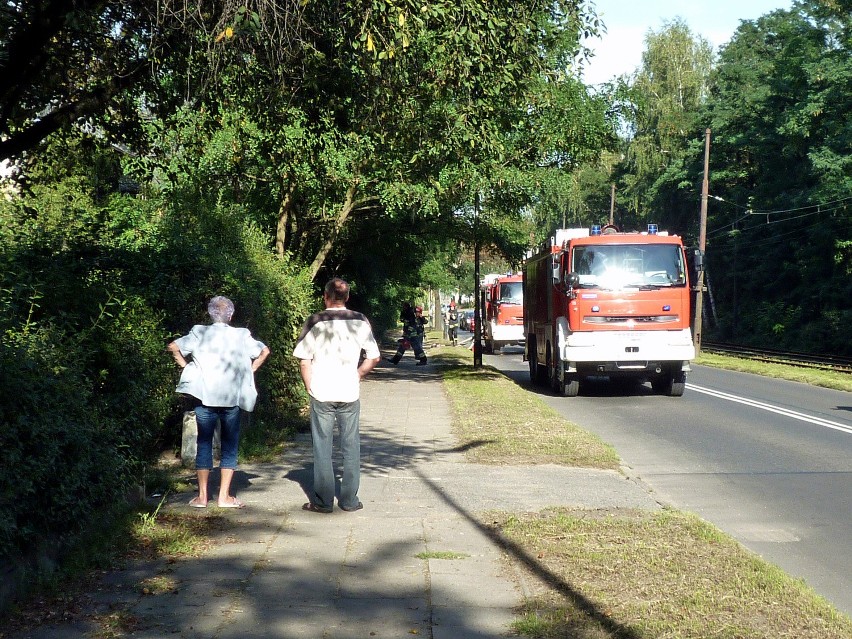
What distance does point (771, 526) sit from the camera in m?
7.96

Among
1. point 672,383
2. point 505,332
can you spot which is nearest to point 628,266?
point 672,383

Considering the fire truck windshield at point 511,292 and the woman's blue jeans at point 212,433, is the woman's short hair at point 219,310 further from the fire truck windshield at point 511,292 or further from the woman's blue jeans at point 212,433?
the fire truck windshield at point 511,292

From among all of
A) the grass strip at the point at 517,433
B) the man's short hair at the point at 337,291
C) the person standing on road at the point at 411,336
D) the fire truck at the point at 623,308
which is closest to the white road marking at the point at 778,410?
the fire truck at the point at 623,308

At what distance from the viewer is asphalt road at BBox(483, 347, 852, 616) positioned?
24.1 feet

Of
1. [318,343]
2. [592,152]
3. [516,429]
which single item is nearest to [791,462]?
[516,429]

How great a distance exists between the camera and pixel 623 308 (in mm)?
19266

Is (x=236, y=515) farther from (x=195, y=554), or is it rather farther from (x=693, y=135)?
(x=693, y=135)

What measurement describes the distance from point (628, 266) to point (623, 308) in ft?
2.73

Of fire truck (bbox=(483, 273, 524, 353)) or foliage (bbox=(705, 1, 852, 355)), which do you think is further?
foliage (bbox=(705, 1, 852, 355))

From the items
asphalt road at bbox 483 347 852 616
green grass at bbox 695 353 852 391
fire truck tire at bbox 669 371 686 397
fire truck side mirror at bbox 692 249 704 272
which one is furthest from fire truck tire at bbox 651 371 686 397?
green grass at bbox 695 353 852 391

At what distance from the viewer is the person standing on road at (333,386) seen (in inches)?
312

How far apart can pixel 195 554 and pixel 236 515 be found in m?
1.25

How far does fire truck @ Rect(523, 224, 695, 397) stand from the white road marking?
3.69 ft

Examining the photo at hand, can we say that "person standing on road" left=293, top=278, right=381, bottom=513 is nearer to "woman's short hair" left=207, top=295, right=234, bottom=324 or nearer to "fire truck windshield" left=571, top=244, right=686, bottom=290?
"woman's short hair" left=207, top=295, right=234, bottom=324
